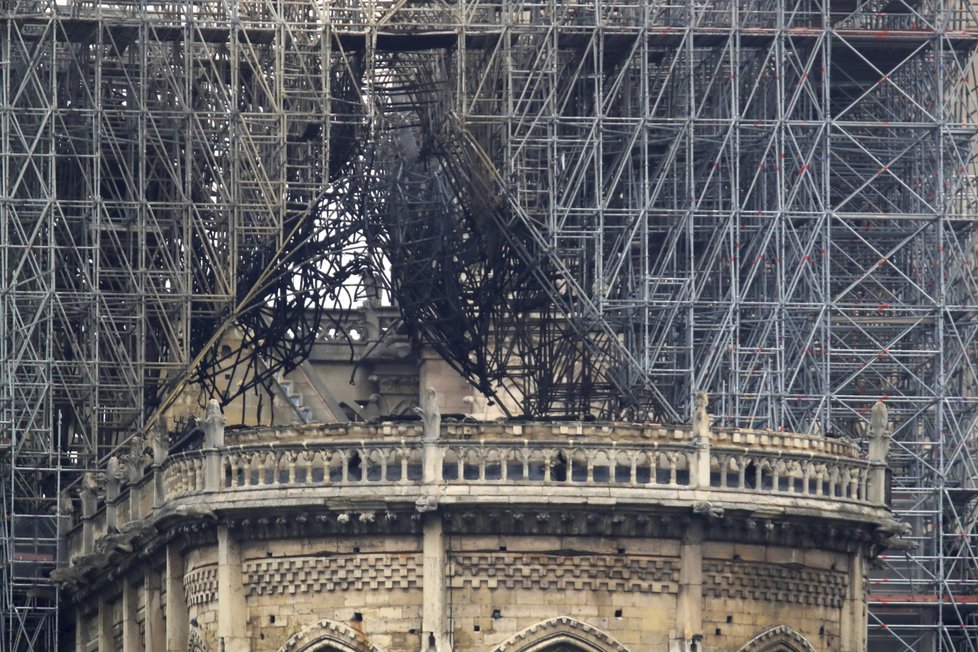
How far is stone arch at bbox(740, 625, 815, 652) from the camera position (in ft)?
259

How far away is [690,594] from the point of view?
78.1 m

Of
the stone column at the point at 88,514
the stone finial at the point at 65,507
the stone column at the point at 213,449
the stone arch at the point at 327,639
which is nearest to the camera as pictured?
the stone arch at the point at 327,639

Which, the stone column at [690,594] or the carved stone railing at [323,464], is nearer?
the stone column at [690,594]

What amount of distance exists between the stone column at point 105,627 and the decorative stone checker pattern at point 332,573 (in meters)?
10.9

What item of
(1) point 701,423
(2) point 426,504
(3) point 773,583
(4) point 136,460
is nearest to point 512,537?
(2) point 426,504

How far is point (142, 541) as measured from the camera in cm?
8438

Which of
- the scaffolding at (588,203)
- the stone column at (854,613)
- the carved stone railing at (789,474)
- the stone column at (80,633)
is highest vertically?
the scaffolding at (588,203)

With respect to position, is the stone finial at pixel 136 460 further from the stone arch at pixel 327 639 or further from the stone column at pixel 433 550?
the stone column at pixel 433 550

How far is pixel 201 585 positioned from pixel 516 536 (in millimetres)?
7266

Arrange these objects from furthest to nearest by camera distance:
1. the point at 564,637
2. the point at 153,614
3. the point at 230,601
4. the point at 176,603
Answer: the point at 153,614 → the point at 176,603 → the point at 230,601 → the point at 564,637

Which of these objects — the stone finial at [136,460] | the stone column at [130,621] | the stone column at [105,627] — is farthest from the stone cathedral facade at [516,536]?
the stone column at [105,627]

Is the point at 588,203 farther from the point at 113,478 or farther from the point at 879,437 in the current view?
the point at 879,437

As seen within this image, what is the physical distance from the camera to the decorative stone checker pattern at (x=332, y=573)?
78062 millimetres

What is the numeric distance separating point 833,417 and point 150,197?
18.6 metres
